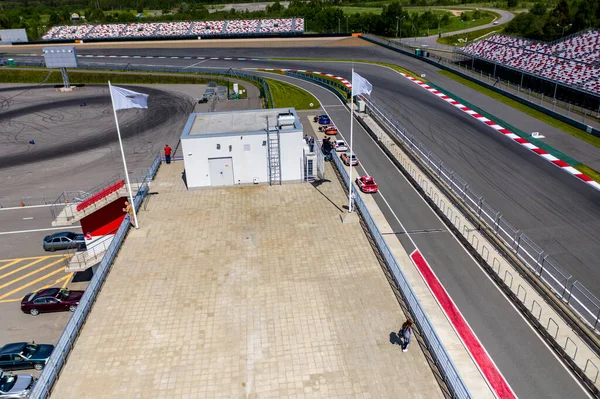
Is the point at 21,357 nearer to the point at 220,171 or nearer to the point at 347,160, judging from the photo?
the point at 220,171

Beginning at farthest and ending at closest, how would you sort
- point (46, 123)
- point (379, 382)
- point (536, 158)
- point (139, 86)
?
point (139, 86), point (46, 123), point (536, 158), point (379, 382)

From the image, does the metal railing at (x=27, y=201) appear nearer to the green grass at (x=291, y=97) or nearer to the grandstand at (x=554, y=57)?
the green grass at (x=291, y=97)

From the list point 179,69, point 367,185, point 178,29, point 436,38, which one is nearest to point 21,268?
point 367,185

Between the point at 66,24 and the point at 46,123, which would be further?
the point at 66,24

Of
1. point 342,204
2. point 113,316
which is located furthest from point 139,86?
point 113,316

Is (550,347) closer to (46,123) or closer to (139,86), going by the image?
(46,123)

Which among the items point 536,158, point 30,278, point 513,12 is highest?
point 513,12

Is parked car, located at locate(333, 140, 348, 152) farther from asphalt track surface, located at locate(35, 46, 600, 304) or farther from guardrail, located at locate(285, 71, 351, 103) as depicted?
guardrail, located at locate(285, 71, 351, 103)
